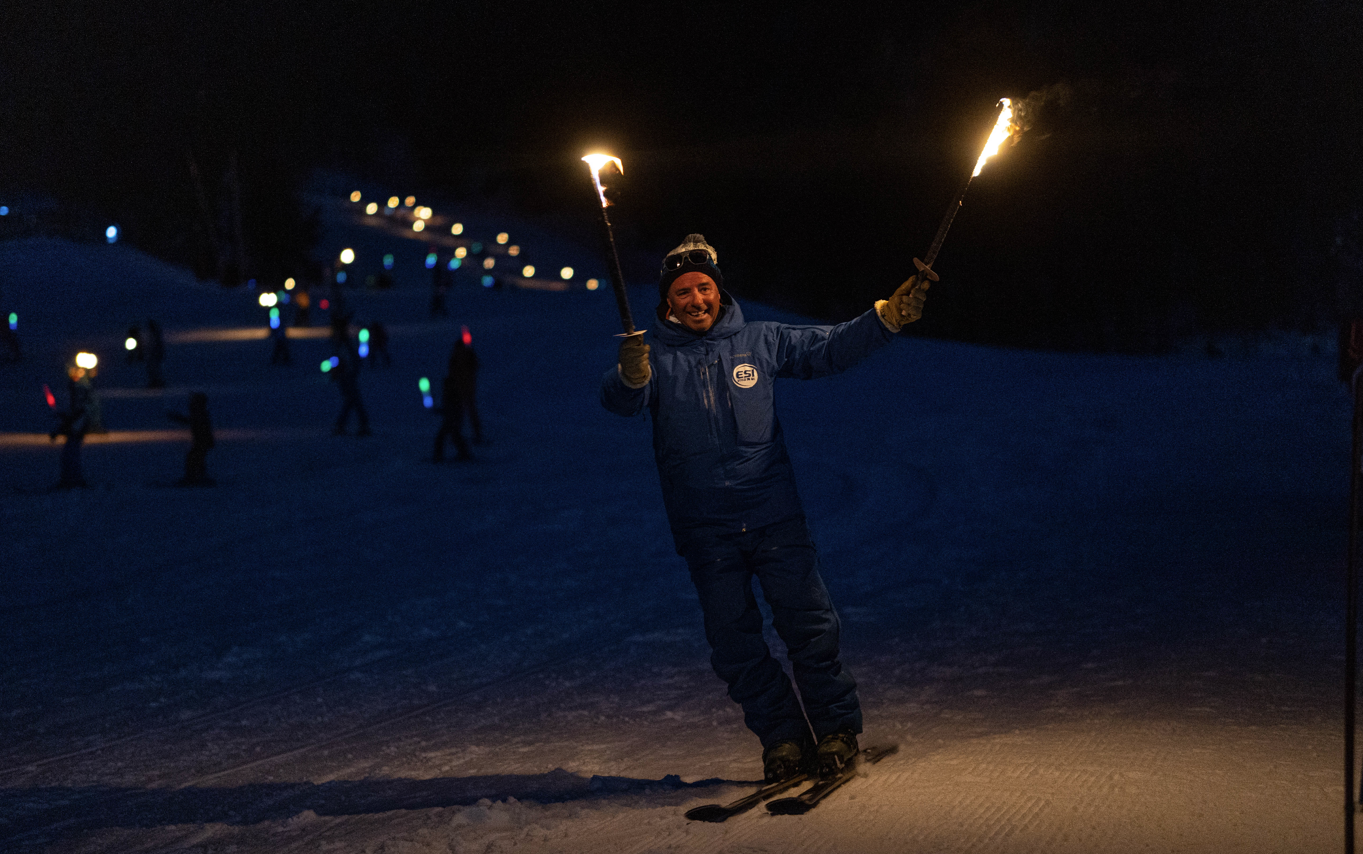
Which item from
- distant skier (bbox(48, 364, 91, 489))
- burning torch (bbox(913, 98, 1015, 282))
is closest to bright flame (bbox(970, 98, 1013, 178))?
burning torch (bbox(913, 98, 1015, 282))

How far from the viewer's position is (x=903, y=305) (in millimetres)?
4477

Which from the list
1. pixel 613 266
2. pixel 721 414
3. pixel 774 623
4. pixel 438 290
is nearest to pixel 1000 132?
pixel 721 414

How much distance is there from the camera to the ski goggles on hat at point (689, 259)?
15.1ft

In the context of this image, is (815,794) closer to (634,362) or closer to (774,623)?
(774,623)

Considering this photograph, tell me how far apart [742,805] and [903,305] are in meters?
1.78

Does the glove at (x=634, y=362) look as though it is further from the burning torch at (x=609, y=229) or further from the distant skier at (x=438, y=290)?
the distant skier at (x=438, y=290)

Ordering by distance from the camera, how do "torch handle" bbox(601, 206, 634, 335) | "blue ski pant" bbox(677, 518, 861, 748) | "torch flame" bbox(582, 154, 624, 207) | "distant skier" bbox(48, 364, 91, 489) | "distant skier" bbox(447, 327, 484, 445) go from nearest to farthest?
"torch handle" bbox(601, 206, 634, 335)
"torch flame" bbox(582, 154, 624, 207)
"blue ski pant" bbox(677, 518, 861, 748)
"distant skier" bbox(48, 364, 91, 489)
"distant skier" bbox(447, 327, 484, 445)

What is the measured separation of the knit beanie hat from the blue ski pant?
902mm

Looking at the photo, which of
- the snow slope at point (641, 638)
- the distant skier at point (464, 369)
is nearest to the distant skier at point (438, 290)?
the snow slope at point (641, 638)

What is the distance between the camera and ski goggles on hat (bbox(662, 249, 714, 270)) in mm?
4602

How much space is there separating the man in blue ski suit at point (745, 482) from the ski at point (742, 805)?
45 mm

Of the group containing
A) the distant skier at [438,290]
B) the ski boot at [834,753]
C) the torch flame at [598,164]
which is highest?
the distant skier at [438,290]

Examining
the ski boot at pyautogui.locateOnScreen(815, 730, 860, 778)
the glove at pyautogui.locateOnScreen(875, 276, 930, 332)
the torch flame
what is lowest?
the ski boot at pyautogui.locateOnScreen(815, 730, 860, 778)

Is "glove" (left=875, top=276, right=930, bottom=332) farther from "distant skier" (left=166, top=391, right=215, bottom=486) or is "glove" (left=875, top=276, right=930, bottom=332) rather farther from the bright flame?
"distant skier" (left=166, top=391, right=215, bottom=486)
